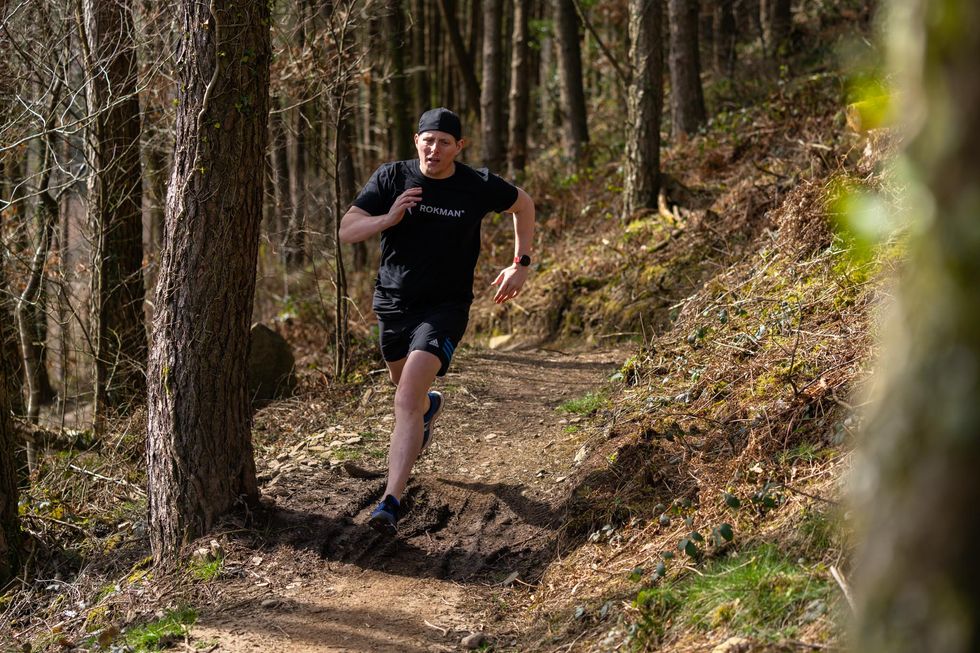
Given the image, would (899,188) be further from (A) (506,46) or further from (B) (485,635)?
(A) (506,46)

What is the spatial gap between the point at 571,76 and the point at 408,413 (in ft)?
42.0

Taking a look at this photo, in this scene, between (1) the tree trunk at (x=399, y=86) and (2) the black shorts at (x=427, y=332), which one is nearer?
(2) the black shorts at (x=427, y=332)

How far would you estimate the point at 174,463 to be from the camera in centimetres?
567

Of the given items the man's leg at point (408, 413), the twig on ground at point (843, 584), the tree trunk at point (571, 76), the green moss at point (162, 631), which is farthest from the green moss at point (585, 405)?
the tree trunk at point (571, 76)

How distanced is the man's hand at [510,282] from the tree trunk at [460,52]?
13495 mm

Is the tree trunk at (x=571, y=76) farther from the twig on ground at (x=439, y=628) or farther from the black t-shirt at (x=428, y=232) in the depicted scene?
the twig on ground at (x=439, y=628)

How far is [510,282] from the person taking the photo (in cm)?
602

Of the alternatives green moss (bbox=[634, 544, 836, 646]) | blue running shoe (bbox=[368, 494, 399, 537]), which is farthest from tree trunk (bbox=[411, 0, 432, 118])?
green moss (bbox=[634, 544, 836, 646])

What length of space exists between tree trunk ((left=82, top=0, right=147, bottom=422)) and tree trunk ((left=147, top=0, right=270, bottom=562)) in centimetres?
356

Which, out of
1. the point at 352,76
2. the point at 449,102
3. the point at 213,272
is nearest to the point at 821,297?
the point at 213,272

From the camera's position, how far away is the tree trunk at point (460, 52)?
18.5 metres

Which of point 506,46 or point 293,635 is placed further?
point 506,46

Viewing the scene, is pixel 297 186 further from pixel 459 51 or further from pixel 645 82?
pixel 645 82

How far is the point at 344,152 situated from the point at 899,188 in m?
7.93
